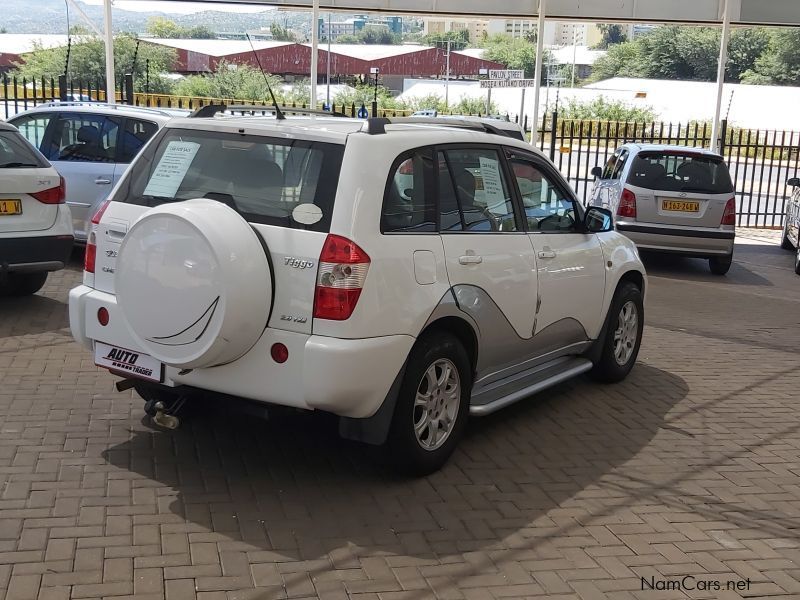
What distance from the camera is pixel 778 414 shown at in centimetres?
704

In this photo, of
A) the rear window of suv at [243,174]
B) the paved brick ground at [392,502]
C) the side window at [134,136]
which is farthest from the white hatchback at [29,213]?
the rear window of suv at [243,174]

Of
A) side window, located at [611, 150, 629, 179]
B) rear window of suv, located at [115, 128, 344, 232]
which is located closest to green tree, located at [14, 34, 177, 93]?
side window, located at [611, 150, 629, 179]

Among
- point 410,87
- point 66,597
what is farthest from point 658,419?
point 410,87

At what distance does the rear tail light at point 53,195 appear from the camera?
337 inches

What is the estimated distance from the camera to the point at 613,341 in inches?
289

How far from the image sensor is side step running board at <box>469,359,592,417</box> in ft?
18.2

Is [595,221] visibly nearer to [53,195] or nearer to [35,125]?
[53,195]

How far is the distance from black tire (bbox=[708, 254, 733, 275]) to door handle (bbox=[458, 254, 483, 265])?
29.9ft

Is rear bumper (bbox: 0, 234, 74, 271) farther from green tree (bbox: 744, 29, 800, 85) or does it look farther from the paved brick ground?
green tree (bbox: 744, 29, 800, 85)

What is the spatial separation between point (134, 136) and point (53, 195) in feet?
7.15

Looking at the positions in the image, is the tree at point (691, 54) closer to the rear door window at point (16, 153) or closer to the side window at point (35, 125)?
the side window at point (35, 125)

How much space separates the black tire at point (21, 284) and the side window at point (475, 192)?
5.16 m

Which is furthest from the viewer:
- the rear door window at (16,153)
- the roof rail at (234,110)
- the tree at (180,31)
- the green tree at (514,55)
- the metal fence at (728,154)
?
the green tree at (514,55)

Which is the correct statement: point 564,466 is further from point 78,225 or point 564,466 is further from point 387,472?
point 78,225
